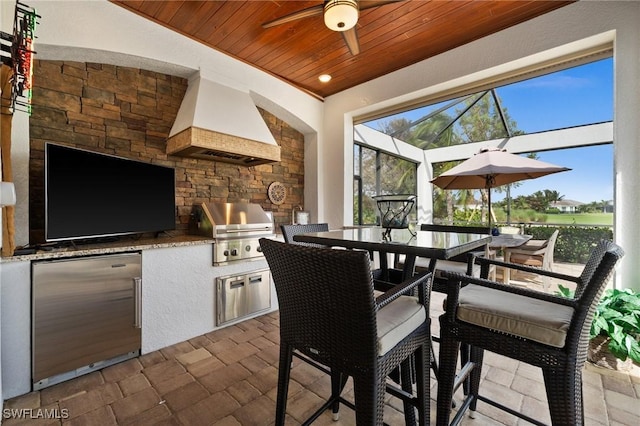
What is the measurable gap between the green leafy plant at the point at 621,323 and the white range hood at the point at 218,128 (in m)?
A: 3.27

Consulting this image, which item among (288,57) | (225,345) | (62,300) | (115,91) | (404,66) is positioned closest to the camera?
(62,300)

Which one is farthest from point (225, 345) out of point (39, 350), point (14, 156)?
point (14, 156)

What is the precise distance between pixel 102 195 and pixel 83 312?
0.89 meters

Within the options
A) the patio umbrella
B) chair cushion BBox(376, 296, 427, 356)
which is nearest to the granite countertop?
chair cushion BBox(376, 296, 427, 356)

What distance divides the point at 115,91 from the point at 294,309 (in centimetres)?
286

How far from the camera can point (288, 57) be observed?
10.4 feet

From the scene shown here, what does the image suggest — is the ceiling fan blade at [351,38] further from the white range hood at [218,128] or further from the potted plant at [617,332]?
the potted plant at [617,332]

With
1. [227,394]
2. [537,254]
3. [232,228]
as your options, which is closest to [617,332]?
[537,254]

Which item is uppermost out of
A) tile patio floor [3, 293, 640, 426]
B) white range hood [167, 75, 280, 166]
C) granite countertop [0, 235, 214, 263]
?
white range hood [167, 75, 280, 166]

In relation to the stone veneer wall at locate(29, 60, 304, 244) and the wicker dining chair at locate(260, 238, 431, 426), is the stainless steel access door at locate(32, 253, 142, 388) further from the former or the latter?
the wicker dining chair at locate(260, 238, 431, 426)

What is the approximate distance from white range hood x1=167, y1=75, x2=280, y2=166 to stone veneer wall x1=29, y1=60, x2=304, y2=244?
0.16m

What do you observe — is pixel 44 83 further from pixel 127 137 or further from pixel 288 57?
pixel 288 57

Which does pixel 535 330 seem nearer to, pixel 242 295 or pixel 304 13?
pixel 304 13

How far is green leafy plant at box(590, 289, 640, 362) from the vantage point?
1.87 m
